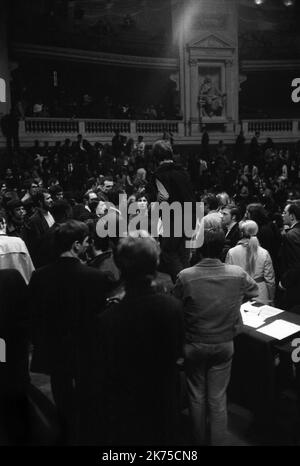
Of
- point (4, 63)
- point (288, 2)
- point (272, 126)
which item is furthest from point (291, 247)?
point (288, 2)

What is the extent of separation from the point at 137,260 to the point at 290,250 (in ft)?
8.75

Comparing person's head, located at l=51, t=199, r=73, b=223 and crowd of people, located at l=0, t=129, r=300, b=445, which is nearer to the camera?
crowd of people, located at l=0, t=129, r=300, b=445

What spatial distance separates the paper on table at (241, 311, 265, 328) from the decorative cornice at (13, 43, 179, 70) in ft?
53.2

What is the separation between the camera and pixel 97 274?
347 centimetres

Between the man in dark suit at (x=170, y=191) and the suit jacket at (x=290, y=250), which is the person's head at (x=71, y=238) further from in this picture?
the suit jacket at (x=290, y=250)

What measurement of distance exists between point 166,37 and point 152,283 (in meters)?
20.3

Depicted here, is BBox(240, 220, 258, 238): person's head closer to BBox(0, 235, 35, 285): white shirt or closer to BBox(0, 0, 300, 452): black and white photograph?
BBox(0, 0, 300, 452): black and white photograph

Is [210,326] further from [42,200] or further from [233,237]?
[42,200]

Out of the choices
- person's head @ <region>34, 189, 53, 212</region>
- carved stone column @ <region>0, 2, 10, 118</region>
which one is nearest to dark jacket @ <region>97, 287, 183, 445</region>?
person's head @ <region>34, 189, 53, 212</region>

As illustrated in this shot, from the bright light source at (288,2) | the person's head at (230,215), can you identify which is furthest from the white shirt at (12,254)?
the bright light source at (288,2)

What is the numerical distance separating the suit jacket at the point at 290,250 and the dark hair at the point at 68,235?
226 cm

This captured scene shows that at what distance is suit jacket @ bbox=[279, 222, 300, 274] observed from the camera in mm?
5059

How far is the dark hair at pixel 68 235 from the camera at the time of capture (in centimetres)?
351

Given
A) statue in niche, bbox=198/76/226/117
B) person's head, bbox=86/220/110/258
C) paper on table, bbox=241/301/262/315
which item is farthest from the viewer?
statue in niche, bbox=198/76/226/117
